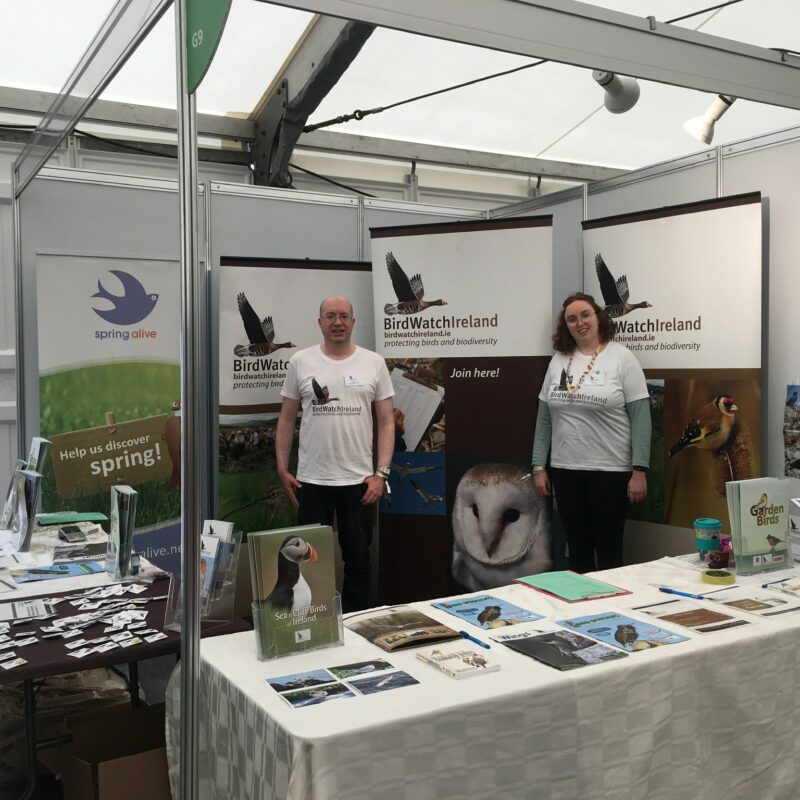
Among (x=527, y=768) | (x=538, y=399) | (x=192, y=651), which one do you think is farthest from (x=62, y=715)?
(x=538, y=399)

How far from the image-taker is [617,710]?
1680 mm

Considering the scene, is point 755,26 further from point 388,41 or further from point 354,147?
point 354,147

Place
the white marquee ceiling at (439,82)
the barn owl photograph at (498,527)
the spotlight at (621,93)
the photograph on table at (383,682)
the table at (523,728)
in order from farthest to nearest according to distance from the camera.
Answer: the white marquee ceiling at (439,82) → the barn owl photograph at (498,527) → the spotlight at (621,93) → the photograph on table at (383,682) → the table at (523,728)

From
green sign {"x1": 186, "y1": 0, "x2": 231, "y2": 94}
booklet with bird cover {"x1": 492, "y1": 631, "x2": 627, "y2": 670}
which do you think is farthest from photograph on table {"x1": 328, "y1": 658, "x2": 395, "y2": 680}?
green sign {"x1": 186, "y1": 0, "x2": 231, "y2": 94}

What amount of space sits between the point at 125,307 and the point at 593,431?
2.35 m

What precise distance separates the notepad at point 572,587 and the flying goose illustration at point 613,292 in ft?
6.18

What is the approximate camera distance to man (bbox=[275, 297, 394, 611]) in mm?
3709

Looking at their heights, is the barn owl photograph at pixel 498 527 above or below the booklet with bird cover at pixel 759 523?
below

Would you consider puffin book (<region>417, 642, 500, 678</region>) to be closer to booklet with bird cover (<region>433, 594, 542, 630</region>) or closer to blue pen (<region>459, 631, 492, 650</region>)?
blue pen (<region>459, 631, 492, 650</region>)

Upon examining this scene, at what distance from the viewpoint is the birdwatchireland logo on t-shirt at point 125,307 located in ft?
13.5

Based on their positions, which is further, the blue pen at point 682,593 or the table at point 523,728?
the blue pen at point 682,593

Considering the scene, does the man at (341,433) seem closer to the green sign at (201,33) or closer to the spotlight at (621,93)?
the spotlight at (621,93)

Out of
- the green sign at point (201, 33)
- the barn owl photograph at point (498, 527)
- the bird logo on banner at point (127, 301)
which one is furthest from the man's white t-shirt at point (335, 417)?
the green sign at point (201, 33)

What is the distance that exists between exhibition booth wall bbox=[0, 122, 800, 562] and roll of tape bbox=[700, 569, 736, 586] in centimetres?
141
